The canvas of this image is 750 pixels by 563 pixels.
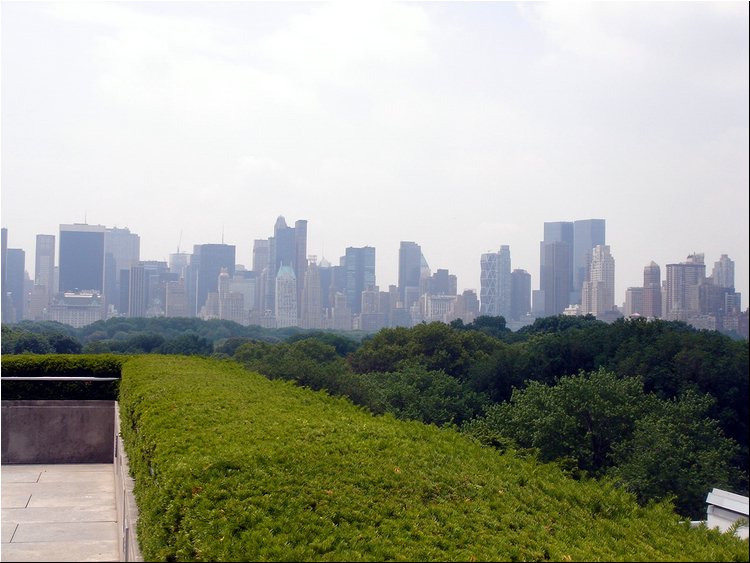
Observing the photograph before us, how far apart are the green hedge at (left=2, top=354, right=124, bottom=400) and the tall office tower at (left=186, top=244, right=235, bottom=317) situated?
6100cm

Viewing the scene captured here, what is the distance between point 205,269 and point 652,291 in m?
56.4

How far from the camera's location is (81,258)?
58.4 metres

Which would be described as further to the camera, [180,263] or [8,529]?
[180,263]

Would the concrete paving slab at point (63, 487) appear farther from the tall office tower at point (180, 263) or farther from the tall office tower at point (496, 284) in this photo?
the tall office tower at point (180, 263)

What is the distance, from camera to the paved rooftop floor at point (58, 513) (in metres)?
4.26

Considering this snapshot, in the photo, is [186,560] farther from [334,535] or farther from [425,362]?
[425,362]

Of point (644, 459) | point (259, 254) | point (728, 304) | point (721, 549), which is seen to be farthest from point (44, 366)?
point (259, 254)

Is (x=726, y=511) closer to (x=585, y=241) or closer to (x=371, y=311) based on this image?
(x=585, y=241)

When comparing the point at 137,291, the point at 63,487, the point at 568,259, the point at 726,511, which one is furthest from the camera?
the point at 137,291

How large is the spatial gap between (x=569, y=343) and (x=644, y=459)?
40.3 feet

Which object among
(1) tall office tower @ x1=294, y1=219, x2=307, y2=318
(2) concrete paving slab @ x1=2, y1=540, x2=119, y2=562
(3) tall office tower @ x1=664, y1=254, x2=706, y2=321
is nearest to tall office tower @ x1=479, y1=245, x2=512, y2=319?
(3) tall office tower @ x1=664, y1=254, x2=706, y2=321

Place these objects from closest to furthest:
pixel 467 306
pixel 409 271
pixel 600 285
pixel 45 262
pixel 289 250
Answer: pixel 600 285, pixel 467 306, pixel 409 271, pixel 45 262, pixel 289 250

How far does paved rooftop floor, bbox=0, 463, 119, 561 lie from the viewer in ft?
14.0

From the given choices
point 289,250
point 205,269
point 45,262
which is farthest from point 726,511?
point 205,269
